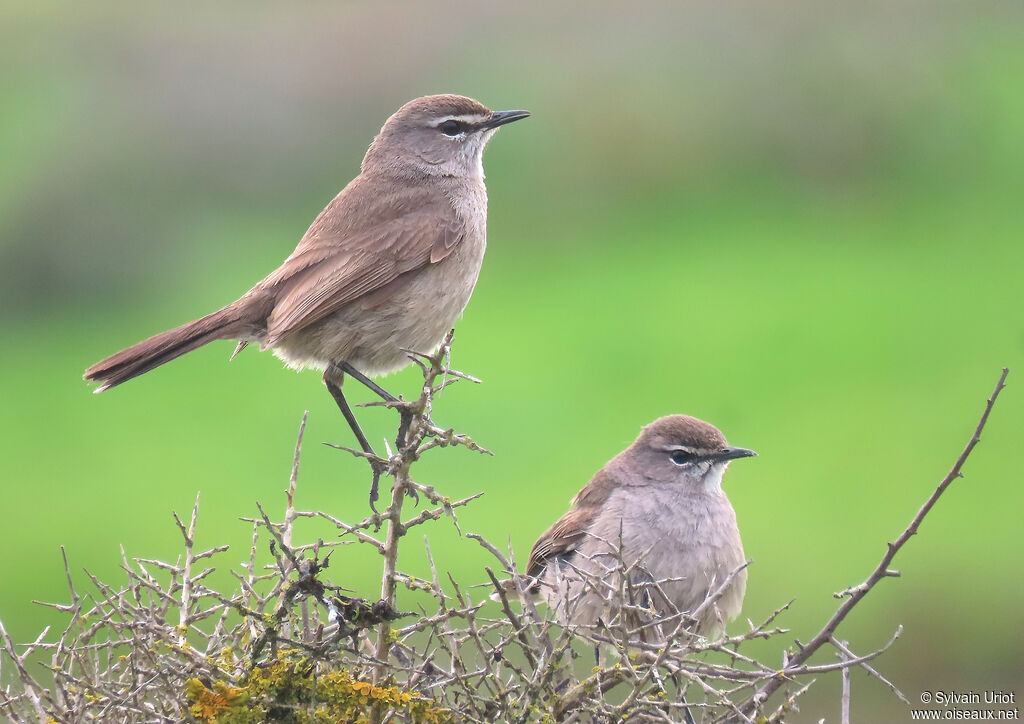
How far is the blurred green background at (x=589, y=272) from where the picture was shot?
11164 millimetres

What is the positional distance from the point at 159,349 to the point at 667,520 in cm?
197

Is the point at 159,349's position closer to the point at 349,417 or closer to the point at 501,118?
the point at 349,417

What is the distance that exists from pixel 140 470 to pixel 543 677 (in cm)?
1024

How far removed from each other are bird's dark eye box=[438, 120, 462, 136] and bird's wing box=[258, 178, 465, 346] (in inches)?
15.4

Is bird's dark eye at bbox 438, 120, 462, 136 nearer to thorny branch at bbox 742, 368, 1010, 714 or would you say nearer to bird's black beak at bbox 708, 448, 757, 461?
bird's black beak at bbox 708, 448, 757, 461

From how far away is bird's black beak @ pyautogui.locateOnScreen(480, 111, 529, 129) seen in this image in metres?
5.76

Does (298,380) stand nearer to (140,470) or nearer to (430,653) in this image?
(140,470)

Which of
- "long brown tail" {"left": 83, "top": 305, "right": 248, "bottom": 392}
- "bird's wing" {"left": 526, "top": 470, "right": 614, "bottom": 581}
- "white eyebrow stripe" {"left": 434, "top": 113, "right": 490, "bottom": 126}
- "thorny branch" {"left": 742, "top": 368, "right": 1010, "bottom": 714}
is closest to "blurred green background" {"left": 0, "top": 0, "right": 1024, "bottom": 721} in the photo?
"bird's wing" {"left": 526, "top": 470, "right": 614, "bottom": 581}

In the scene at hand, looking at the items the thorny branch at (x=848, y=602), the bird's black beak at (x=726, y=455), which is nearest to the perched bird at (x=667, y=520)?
the bird's black beak at (x=726, y=455)

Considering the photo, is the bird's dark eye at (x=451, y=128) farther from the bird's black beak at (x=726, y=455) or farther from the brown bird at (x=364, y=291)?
the bird's black beak at (x=726, y=455)

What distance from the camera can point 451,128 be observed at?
5996mm

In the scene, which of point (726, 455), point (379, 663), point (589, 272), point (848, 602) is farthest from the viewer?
point (589, 272)

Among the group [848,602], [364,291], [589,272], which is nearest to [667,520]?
[364,291]

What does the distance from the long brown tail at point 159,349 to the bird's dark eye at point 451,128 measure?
137cm
